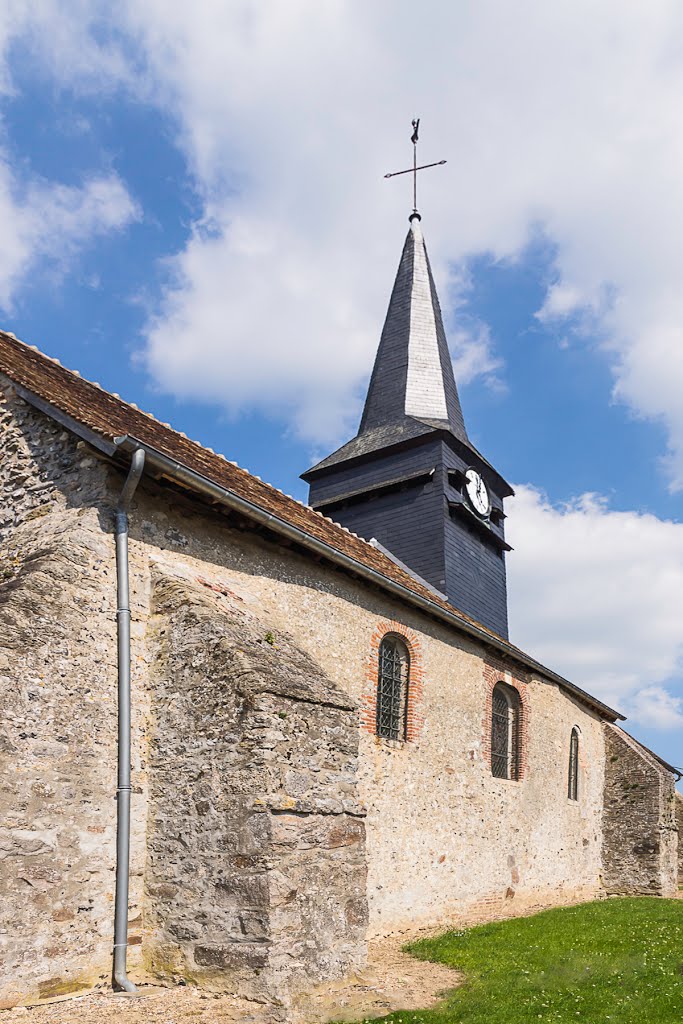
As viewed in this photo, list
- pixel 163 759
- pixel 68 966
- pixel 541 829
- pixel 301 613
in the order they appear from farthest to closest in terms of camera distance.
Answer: pixel 541 829 → pixel 301 613 → pixel 163 759 → pixel 68 966

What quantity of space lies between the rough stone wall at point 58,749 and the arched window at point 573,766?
499 inches

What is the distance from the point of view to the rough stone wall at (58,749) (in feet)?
19.5

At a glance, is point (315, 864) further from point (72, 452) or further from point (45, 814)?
point (72, 452)

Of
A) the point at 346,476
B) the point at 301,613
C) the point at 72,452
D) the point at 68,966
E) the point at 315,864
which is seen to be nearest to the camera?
the point at 68,966

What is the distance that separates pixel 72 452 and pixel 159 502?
36.6 inches

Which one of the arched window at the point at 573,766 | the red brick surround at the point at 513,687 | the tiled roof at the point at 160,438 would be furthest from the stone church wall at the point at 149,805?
the arched window at the point at 573,766

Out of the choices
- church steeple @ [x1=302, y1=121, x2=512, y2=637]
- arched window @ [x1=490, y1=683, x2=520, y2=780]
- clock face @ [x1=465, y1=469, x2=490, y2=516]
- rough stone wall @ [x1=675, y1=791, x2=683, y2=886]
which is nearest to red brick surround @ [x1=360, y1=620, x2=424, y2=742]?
arched window @ [x1=490, y1=683, x2=520, y2=780]

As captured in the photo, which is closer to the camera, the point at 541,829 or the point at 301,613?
the point at 301,613

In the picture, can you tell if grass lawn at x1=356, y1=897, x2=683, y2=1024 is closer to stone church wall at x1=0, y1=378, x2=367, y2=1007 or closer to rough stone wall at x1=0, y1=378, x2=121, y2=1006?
stone church wall at x1=0, y1=378, x2=367, y2=1007

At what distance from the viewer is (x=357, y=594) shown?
407 inches

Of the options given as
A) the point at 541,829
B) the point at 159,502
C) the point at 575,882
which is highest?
the point at 159,502

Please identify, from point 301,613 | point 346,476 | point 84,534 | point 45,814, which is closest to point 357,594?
point 301,613

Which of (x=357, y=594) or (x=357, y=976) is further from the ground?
(x=357, y=594)

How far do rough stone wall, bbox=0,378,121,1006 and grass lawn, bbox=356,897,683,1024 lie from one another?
2459 millimetres
